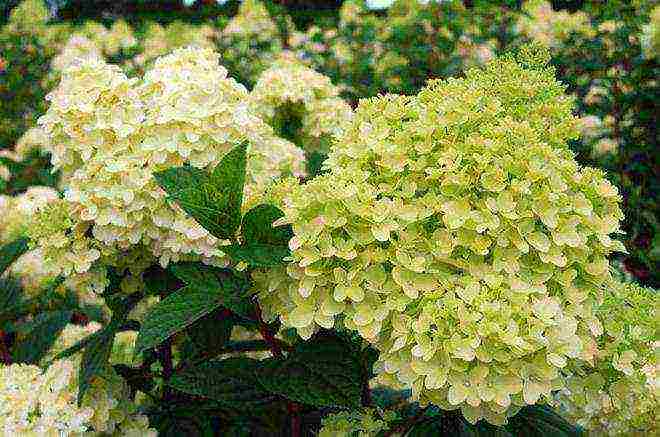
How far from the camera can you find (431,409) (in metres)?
1.34

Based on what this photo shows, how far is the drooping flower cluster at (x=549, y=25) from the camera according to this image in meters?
3.83

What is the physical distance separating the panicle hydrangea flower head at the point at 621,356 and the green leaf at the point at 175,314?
1.75ft

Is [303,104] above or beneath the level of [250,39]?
above

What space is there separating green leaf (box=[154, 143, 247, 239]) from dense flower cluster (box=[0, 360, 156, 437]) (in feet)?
1.39

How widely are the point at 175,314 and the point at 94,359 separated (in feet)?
1.00

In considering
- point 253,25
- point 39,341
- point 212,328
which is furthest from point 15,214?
point 253,25

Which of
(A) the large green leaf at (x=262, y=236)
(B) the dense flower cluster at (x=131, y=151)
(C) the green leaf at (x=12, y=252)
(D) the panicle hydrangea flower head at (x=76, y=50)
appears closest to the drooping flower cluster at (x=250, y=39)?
(D) the panicle hydrangea flower head at (x=76, y=50)

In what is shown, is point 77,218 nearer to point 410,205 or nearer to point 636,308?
point 410,205

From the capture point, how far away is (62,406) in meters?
1.34

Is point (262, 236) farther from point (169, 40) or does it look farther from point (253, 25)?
point (169, 40)

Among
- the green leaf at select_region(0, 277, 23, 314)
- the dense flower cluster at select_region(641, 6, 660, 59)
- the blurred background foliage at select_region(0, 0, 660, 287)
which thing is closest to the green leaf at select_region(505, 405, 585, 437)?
the green leaf at select_region(0, 277, 23, 314)

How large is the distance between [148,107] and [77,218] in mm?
224

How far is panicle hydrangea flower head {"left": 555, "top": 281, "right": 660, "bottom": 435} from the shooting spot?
1.15m

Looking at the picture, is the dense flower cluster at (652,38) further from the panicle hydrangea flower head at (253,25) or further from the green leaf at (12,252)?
the green leaf at (12,252)
